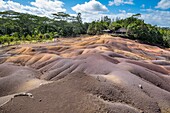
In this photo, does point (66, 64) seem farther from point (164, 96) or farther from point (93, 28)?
point (93, 28)

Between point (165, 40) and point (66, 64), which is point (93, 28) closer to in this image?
point (165, 40)

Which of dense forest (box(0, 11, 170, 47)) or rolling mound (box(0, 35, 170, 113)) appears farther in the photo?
dense forest (box(0, 11, 170, 47))

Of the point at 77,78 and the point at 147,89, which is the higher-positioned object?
the point at 77,78

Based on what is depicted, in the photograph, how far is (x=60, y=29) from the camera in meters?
104

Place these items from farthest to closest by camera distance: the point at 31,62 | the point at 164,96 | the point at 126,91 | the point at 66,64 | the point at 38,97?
the point at 31,62 < the point at 66,64 < the point at 164,96 < the point at 126,91 < the point at 38,97

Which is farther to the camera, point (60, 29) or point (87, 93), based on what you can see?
point (60, 29)

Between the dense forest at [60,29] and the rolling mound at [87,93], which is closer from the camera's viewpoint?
the rolling mound at [87,93]

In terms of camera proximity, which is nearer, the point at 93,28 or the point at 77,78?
the point at 77,78

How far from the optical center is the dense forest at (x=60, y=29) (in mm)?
75438

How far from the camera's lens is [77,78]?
17594mm

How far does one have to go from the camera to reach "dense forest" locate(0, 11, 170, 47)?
7544 cm

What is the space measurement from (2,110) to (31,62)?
24.1m

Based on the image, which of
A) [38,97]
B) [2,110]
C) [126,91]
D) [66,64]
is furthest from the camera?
[66,64]

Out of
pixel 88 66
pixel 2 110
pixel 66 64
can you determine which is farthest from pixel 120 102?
pixel 66 64
